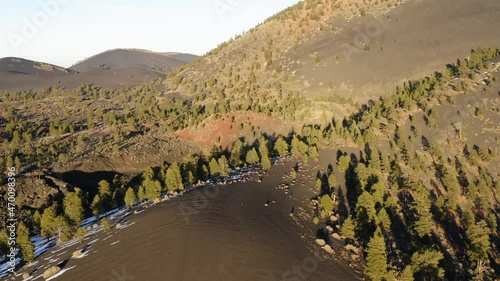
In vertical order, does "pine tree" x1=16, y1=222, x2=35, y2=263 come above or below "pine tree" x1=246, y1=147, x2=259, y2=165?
above

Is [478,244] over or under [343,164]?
under

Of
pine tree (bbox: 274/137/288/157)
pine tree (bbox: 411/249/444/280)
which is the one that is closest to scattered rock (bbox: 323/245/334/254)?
pine tree (bbox: 411/249/444/280)

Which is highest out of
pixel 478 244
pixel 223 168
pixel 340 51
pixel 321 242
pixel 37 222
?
pixel 340 51

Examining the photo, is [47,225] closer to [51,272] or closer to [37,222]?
[37,222]

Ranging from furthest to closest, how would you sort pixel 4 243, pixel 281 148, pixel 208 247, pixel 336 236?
pixel 281 148 → pixel 4 243 → pixel 336 236 → pixel 208 247

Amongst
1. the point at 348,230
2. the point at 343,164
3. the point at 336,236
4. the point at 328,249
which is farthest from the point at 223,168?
the point at 328,249

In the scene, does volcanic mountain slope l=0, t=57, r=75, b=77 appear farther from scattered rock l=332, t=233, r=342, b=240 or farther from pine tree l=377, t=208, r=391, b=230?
pine tree l=377, t=208, r=391, b=230

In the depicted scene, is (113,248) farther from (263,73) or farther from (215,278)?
(263,73)

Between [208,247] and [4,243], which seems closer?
[208,247]

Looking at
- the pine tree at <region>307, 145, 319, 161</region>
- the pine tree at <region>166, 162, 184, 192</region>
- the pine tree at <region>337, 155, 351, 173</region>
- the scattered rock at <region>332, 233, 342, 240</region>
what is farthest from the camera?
the pine tree at <region>307, 145, 319, 161</region>
